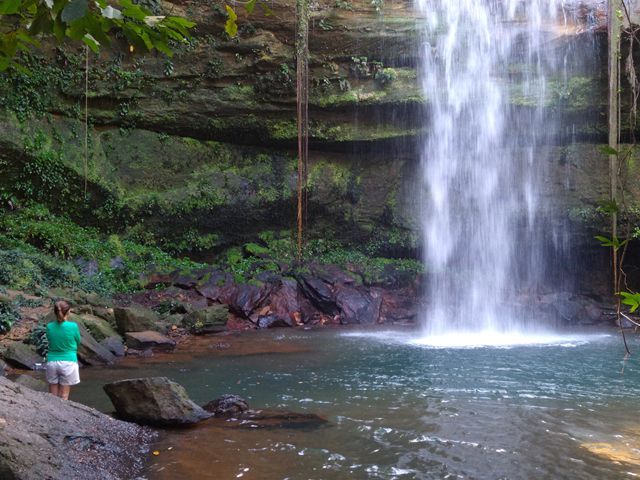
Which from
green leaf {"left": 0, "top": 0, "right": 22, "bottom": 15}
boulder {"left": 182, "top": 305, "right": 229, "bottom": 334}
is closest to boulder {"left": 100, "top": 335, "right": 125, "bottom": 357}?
boulder {"left": 182, "top": 305, "right": 229, "bottom": 334}

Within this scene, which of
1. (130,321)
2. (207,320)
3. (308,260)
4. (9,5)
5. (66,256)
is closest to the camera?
(9,5)

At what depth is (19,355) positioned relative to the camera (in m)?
7.91

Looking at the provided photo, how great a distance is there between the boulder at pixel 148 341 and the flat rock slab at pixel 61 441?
4913 millimetres

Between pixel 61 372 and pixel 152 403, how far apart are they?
1.36m

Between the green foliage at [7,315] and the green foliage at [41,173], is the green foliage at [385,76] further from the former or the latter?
the green foliage at [7,315]

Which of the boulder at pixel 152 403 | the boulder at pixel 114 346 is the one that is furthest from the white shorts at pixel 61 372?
the boulder at pixel 114 346

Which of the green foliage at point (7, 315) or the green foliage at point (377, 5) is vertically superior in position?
the green foliage at point (377, 5)

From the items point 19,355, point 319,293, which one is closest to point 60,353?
point 19,355

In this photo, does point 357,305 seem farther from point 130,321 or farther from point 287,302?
point 130,321

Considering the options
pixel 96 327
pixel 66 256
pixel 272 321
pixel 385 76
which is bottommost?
pixel 272 321

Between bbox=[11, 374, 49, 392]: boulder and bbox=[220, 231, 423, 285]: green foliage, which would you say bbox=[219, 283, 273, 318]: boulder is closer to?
bbox=[220, 231, 423, 285]: green foliage

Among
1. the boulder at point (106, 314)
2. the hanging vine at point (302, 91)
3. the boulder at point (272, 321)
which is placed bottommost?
the boulder at point (272, 321)

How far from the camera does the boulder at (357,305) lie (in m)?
15.3

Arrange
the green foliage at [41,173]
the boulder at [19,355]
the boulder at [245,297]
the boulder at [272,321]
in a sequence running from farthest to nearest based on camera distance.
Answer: the green foliage at [41,173]
the boulder at [245,297]
the boulder at [272,321]
the boulder at [19,355]
